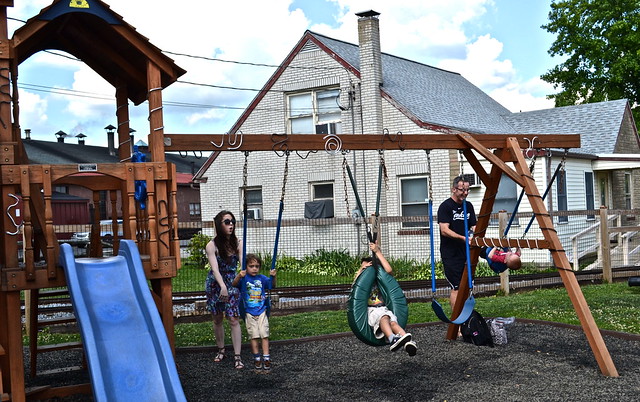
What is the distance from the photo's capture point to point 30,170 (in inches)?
229

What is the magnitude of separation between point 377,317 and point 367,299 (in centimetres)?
24

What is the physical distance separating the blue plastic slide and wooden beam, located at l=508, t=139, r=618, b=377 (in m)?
4.15

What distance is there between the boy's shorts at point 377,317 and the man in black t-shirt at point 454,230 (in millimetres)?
1650

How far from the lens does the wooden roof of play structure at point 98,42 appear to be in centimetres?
624

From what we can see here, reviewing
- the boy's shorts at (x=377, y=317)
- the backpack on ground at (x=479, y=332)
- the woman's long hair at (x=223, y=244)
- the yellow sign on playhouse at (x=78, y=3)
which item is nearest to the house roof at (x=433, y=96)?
the backpack on ground at (x=479, y=332)

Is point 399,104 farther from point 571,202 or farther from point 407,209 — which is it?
point 571,202

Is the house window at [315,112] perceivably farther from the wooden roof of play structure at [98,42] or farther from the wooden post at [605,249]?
the wooden roof of play structure at [98,42]

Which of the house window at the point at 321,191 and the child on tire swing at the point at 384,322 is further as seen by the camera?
the house window at the point at 321,191

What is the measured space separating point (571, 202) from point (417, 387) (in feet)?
50.8

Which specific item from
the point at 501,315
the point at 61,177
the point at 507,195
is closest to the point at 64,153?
the point at 507,195

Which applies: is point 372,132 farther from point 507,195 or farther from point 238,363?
point 238,363

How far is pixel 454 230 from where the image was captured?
8656 millimetres

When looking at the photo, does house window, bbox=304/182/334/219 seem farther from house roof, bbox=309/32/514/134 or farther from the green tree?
the green tree

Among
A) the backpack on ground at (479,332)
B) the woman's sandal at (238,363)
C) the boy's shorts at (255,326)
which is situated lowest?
the woman's sandal at (238,363)
